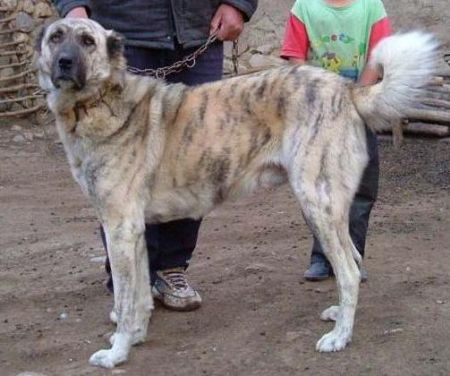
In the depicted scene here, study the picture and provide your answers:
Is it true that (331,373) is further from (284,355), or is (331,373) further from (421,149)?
(421,149)

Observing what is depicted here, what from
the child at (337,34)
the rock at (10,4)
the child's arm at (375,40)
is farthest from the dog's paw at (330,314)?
the rock at (10,4)

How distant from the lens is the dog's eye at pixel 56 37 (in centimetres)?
439

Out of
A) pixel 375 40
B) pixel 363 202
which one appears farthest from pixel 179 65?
pixel 363 202

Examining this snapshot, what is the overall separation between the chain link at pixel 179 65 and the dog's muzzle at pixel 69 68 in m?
0.59

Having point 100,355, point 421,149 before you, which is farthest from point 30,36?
point 100,355

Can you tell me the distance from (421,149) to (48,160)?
3226mm

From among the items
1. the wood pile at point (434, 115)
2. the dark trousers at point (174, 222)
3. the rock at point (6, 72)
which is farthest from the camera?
the rock at point (6, 72)

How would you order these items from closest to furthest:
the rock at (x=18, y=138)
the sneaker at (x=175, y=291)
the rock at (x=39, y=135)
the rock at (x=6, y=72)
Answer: the sneaker at (x=175, y=291) → the rock at (x=18, y=138) → the rock at (x=39, y=135) → the rock at (x=6, y=72)

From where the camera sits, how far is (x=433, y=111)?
8.91 metres

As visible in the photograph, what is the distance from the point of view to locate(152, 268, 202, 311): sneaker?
5.05 metres

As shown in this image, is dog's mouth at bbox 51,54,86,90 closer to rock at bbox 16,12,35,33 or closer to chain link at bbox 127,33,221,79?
chain link at bbox 127,33,221,79

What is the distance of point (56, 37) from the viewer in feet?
14.5

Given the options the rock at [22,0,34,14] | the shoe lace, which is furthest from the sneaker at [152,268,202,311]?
the rock at [22,0,34,14]

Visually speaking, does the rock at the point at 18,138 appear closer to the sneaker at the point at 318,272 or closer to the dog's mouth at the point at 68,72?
the sneaker at the point at 318,272
